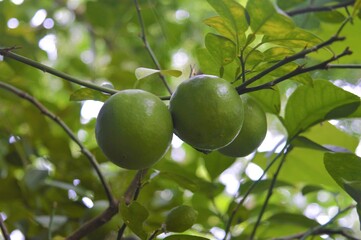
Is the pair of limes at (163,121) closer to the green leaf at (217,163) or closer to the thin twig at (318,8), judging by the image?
the green leaf at (217,163)

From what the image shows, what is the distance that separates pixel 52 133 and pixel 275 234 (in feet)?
2.19

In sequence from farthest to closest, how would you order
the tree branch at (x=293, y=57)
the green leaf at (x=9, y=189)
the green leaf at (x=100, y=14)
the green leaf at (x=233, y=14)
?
the green leaf at (x=100, y=14) < the green leaf at (x=9, y=189) < the green leaf at (x=233, y=14) < the tree branch at (x=293, y=57)

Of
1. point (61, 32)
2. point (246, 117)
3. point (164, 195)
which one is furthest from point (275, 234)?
point (61, 32)

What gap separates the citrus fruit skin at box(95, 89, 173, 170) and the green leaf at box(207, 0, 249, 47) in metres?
0.17

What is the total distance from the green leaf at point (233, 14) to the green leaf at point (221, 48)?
19mm

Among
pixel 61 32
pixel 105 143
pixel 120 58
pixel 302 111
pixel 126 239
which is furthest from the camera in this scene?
pixel 61 32

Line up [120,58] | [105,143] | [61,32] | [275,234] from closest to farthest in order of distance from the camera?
[105,143]
[275,234]
[120,58]
[61,32]

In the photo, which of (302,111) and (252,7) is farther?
(302,111)

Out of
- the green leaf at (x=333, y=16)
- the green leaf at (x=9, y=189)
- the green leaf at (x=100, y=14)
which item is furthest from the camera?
the green leaf at (x=100, y=14)

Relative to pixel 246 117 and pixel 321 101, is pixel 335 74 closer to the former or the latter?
pixel 321 101

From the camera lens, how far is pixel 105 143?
73 centimetres

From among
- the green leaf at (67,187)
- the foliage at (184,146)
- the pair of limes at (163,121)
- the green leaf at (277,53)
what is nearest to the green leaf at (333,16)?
the foliage at (184,146)

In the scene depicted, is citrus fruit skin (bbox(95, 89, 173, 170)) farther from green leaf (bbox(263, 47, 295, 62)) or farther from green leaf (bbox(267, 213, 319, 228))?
green leaf (bbox(267, 213, 319, 228))

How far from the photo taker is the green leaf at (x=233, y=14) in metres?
0.76
